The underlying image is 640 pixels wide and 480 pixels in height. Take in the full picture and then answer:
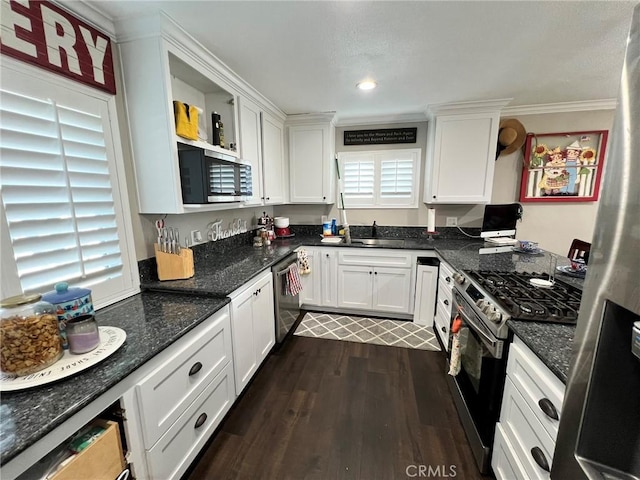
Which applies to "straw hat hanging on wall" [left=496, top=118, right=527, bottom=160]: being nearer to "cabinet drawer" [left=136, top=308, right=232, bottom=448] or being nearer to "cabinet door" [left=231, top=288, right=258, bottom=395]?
"cabinet door" [left=231, top=288, right=258, bottom=395]

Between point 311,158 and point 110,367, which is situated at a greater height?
point 311,158

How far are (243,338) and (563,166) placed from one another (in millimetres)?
3678

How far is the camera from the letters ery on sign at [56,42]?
104cm

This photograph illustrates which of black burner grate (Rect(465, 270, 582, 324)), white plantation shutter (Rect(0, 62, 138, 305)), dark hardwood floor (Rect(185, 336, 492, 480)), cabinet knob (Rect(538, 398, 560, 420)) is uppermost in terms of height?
white plantation shutter (Rect(0, 62, 138, 305))

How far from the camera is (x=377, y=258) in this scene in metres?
2.89

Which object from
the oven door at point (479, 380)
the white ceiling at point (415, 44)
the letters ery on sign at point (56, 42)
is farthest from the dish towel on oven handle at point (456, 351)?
the letters ery on sign at point (56, 42)

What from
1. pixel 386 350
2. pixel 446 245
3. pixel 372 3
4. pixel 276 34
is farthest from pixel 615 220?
pixel 446 245

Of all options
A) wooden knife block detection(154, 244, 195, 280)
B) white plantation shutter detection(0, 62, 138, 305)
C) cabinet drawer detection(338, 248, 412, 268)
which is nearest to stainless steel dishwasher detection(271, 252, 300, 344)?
cabinet drawer detection(338, 248, 412, 268)

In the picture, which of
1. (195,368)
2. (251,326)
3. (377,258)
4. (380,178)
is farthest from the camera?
(380,178)

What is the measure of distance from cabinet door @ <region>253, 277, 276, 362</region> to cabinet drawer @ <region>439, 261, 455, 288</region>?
5.14 ft

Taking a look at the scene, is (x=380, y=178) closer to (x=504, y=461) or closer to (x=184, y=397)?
(x=504, y=461)

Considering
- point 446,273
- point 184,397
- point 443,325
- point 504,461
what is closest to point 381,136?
point 446,273

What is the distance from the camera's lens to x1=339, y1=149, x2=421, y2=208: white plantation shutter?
326cm

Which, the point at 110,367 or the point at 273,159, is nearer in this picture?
the point at 110,367
